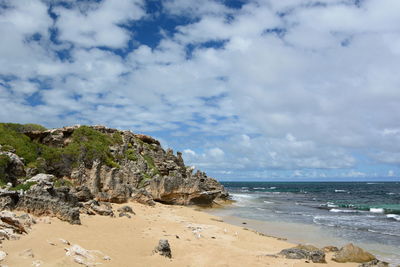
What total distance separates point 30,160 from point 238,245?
694 inches

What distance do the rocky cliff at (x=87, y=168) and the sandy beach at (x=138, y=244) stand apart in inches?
90.3

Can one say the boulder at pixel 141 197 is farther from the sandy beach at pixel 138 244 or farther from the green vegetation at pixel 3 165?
the green vegetation at pixel 3 165

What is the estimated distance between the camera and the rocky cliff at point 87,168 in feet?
65.9

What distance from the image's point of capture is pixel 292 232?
77.2 feet

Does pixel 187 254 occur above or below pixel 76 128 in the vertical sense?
below

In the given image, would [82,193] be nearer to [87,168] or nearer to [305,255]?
[87,168]

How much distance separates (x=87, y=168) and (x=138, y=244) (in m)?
17.2

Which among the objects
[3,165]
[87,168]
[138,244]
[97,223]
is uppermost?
[87,168]

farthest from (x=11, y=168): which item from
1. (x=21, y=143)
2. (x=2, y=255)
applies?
(x=2, y=255)

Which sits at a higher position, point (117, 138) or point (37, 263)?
point (117, 138)

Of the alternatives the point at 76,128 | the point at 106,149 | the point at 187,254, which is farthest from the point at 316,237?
the point at 76,128

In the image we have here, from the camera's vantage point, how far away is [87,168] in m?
28.9

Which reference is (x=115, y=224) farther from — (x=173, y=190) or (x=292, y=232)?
(x=173, y=190)

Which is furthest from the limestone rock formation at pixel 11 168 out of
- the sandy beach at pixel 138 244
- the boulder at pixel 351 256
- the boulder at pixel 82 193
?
the boulder at pixel 351 256
